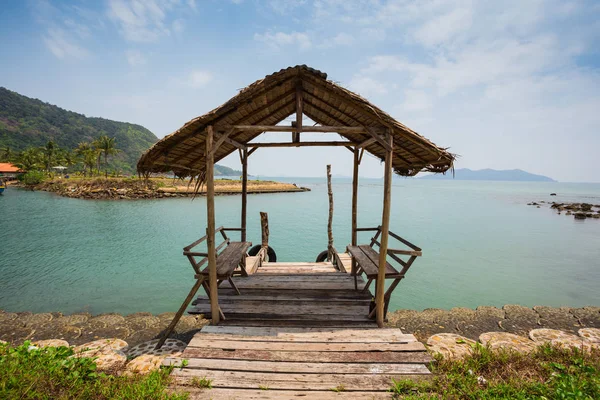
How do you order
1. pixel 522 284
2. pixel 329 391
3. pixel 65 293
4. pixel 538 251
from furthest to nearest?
pixel 538 251
pixel 522 284
pixel 65 293
pixel 329 391

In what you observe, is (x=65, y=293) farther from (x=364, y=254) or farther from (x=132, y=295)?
(x=364, y=254)

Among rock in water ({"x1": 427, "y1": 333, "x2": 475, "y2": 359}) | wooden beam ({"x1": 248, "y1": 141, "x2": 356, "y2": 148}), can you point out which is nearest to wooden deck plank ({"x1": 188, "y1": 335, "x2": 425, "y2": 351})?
rock in water ({"x1": 427, "y1": 333, "x2": 475, "y2": 359})

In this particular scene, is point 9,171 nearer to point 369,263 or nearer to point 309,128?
point 309,128

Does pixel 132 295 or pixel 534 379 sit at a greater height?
pixel 534 379

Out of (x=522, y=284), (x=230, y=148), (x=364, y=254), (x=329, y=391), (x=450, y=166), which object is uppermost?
(x=230, y=148)

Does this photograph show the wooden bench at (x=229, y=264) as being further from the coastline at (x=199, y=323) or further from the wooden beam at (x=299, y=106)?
the wooden beam at (x=299, y=106)

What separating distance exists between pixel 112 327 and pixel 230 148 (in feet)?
21.2

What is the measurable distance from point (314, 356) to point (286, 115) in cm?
523

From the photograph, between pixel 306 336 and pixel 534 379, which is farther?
pixel 306 336

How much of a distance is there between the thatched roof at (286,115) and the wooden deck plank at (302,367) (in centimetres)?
360

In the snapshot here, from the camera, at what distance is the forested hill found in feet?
342

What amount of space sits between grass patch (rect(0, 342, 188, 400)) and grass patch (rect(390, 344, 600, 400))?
10.6 feet

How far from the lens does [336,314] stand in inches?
204

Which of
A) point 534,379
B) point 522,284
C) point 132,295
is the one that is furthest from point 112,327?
point 522,284
